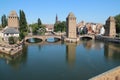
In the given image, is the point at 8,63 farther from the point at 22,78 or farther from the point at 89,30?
the point at 89,30

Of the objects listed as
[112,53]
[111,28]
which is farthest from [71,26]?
[112,53]

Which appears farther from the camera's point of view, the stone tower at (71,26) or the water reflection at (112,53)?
the stone tower at (71,26)

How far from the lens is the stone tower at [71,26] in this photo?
67588 mm

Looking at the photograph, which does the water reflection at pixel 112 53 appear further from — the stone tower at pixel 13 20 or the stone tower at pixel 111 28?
the stone tower at pixel 13 20

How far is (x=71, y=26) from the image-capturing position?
226ft

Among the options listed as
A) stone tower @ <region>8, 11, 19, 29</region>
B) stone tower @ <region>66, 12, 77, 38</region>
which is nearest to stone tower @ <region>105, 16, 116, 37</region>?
stone tower @ <region>66, 12, 77, 38</region>

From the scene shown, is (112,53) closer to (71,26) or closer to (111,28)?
(71,26)

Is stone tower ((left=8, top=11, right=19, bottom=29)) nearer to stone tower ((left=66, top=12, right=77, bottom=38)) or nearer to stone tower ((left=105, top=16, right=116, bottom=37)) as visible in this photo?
stone tower ((left=66, top=12, right=77, bottom=38))

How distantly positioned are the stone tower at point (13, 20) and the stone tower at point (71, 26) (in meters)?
18.9

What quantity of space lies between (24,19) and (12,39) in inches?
706

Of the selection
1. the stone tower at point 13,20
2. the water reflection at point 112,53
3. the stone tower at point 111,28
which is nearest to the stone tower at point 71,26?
the stone tower at point 111,28

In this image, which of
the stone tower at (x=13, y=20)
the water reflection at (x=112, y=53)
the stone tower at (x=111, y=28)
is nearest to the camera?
the water reflection at (x=112, y=53)

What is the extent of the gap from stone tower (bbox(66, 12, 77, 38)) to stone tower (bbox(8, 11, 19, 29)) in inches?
744

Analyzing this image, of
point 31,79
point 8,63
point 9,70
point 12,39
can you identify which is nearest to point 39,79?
point 31,79
